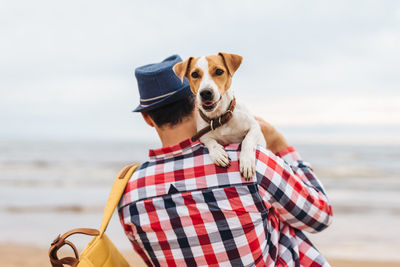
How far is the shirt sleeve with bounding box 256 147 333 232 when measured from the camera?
1480 millimetres

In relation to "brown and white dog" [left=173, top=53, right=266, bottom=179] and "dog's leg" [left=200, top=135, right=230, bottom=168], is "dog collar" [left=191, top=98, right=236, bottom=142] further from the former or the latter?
"dog's leg" [left=200, top=135, right=230, bottom=168]

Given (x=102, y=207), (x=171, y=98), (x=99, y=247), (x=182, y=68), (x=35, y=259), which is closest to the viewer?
(x=99, y=247)

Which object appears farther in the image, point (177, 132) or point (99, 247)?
point (177, 132)

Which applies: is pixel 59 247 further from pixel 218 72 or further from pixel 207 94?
pixel 218 72

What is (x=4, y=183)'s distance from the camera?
10.8 meters

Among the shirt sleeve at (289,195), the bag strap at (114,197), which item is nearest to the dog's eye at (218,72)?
the shirt sleeve at (289,195)

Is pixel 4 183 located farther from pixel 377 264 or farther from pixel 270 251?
pixel 270 251

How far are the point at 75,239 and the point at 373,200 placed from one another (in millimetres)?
6395

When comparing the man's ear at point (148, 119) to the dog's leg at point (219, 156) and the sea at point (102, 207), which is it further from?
the sea at point (102, 207)

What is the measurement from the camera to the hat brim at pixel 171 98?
1.73 metres

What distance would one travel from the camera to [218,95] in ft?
5.92

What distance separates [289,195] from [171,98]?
0.69 meters

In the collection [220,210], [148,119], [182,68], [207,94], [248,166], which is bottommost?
[220,210]

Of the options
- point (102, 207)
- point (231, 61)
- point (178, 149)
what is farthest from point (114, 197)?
point (102, 207)
